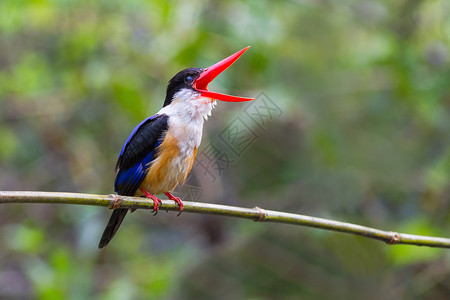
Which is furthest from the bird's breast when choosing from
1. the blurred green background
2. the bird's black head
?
the blurred green background

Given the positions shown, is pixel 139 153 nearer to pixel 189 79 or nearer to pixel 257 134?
pixel 189 79

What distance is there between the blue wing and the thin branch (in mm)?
344

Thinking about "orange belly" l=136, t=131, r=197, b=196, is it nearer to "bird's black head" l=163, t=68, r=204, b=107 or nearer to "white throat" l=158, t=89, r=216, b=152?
"white throat" l=158, t=89, r=216, b=152

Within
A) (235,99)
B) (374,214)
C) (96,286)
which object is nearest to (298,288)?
(374,214)

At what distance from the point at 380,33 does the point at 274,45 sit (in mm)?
1138

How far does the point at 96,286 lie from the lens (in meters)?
5.07

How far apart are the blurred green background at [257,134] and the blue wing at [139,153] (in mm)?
1103

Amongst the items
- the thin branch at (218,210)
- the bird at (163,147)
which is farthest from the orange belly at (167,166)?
the thin branch at (218,210)

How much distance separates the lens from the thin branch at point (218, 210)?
4.42ft

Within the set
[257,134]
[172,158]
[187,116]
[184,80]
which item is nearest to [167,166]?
[172,158]

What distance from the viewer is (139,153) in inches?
85.7

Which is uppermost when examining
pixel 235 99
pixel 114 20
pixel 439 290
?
pixel 114 20

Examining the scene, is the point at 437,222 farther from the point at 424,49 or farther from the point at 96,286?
the point at 96,286

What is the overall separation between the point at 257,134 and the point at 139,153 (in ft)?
5.40
